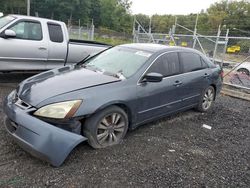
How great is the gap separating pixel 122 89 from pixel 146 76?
549 millimetres

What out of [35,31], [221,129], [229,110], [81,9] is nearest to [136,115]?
[221,129]

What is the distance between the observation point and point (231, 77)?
1037cm

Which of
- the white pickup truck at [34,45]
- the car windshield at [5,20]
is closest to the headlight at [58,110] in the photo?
the white pickup truck at [34,45]

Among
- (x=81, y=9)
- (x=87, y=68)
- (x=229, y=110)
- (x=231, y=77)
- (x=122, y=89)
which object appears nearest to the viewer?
(x=122, y=89)

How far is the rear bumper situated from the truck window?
415cm

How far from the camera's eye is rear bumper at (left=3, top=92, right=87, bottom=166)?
3246 millimetres

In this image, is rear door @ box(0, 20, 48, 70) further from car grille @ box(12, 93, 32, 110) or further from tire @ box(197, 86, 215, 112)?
tire @ box(197, 86, 215, 112)

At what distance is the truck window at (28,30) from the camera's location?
6.92m

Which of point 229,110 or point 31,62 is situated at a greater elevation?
point 31,62

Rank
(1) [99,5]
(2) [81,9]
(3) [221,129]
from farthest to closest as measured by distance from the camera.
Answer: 1. (1) [99,5]
2. (2) [81,9]
3. (3) [221,129]

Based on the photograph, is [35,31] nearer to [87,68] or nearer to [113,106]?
[87,68]

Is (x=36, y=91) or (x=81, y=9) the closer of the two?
(x=36, y=91)

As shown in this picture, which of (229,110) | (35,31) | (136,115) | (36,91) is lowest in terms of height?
(229,110)

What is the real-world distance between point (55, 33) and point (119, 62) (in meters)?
3.49
